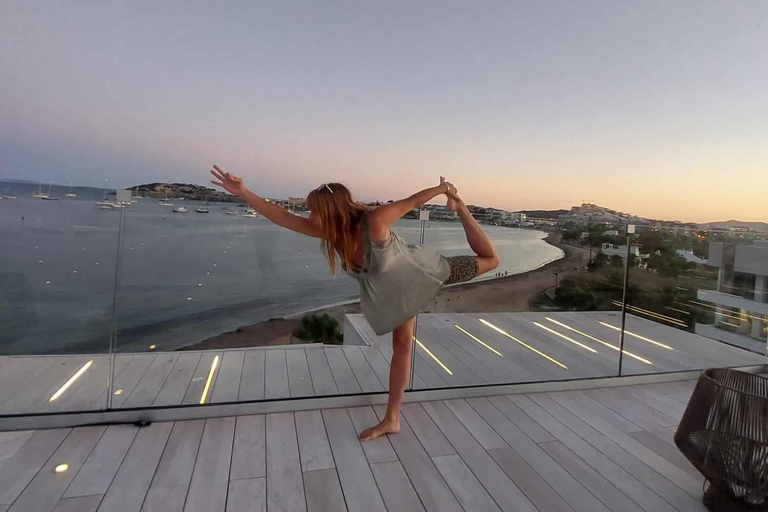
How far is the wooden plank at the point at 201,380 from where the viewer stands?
2.24 metres

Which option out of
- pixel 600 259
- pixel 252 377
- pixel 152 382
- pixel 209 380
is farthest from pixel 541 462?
pixel 152 382

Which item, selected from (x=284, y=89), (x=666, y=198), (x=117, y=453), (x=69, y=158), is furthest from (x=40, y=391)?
(x=666, y=198)

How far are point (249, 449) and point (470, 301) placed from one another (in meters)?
1.66

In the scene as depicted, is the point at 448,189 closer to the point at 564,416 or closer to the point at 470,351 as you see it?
the point at 470,351

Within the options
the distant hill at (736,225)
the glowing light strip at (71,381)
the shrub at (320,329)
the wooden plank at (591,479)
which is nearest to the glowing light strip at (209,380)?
the shrub at (320,329)

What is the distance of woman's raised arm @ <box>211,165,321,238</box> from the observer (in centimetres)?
184

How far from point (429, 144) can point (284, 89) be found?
1744 millimetres

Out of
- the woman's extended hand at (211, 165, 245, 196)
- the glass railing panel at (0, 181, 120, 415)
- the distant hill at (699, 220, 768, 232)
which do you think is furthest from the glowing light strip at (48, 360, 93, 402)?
the distant hill at (699, 220, 768, 232)

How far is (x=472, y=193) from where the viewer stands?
174 inches

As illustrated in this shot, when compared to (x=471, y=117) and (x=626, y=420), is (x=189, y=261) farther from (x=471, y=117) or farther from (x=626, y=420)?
(x=471, y=117)

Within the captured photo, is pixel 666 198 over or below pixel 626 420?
over

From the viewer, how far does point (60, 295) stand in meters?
2.17

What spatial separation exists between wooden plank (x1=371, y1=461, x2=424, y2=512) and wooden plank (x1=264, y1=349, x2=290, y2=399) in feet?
2.64

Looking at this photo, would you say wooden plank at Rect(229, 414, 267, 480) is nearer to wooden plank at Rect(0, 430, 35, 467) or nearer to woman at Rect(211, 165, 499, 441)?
woman at Rect(211, 165, 499, 441)
